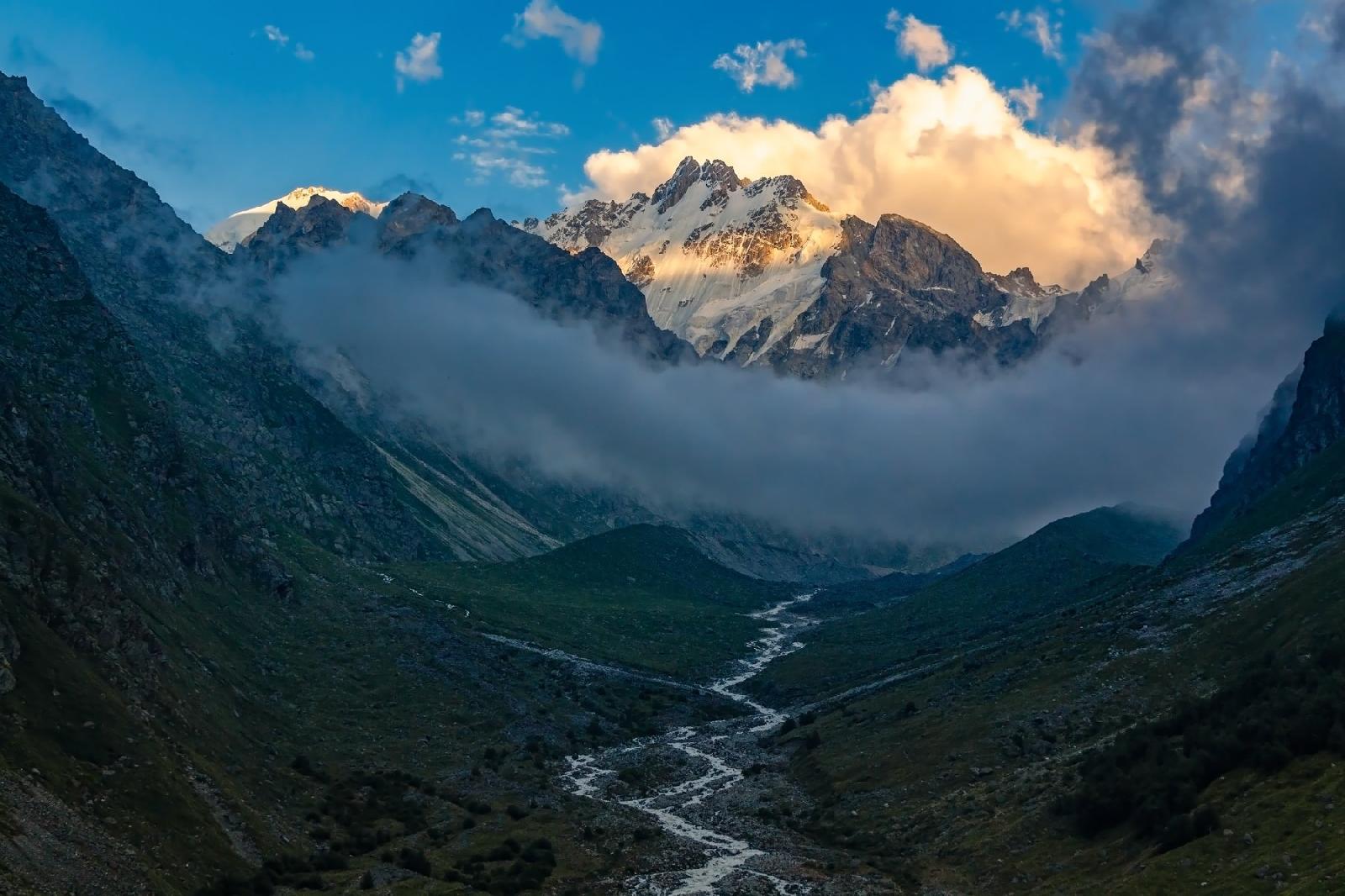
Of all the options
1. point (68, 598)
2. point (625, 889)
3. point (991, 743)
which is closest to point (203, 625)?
point (68, 598)

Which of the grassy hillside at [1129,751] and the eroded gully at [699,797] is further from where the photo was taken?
the eroded gully at [699,797]

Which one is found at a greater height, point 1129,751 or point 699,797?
point 1129,751

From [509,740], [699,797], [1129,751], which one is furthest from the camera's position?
[509,740]

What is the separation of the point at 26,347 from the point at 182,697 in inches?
3462

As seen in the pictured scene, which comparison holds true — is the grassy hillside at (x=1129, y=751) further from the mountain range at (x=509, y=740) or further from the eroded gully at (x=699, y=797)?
the eroded gully at (x=699, y=797)

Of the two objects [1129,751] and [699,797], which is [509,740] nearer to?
[699,797]

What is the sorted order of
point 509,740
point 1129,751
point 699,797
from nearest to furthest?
point 1129,751 → point 699,797 → point 509,740

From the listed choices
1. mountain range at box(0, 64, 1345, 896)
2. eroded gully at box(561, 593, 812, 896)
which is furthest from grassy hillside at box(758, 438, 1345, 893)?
eroded gully at box(561, 593, 812, 896)

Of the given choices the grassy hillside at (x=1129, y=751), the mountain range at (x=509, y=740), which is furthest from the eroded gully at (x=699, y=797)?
the grassy hillside at (x=1129, y=751)

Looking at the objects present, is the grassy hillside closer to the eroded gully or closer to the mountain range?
the mountain range

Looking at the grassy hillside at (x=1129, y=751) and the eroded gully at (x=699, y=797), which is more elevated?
the grassy hillside at (x=1129, y=751)

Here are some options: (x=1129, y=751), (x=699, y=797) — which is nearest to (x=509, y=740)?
(x=699, y=797)

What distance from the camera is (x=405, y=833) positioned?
108 meters

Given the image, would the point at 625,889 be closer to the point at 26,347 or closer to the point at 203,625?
the point at 203,625
